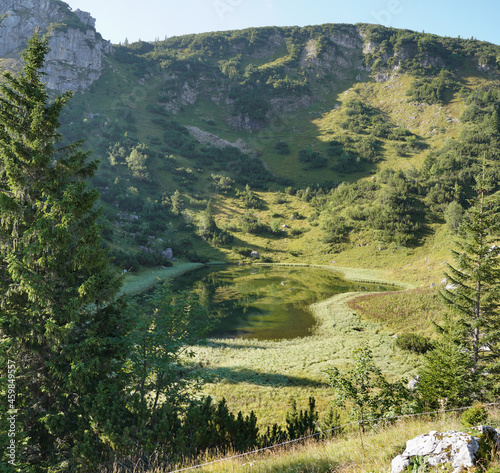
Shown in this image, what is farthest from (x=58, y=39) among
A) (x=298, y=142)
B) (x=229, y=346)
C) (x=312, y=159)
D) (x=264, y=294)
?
(x=229, y=346)

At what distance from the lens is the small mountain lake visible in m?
25.9

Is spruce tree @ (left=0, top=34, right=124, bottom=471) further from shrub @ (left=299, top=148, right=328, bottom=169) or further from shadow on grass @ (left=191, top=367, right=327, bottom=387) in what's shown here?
shrub @ (left=299, top=148, right=328, bottom=169)

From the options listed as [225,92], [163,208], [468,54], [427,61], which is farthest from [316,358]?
[468,54]

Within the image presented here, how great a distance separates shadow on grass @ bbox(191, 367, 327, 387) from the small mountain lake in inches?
270

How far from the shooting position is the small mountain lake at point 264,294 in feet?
85.1

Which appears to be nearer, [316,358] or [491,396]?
[491,396]

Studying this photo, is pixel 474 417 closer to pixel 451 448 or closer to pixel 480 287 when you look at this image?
pixel 451 448

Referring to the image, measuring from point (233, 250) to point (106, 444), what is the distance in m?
62.0

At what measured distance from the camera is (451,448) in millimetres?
4043

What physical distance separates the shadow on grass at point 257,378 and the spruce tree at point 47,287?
9.14 metres

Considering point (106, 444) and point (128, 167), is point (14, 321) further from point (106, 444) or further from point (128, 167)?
point (128, 167)

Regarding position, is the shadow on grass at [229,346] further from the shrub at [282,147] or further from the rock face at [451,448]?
the shrub at [282,147]

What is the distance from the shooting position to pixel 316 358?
63.1ft

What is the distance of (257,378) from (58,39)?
172 m
